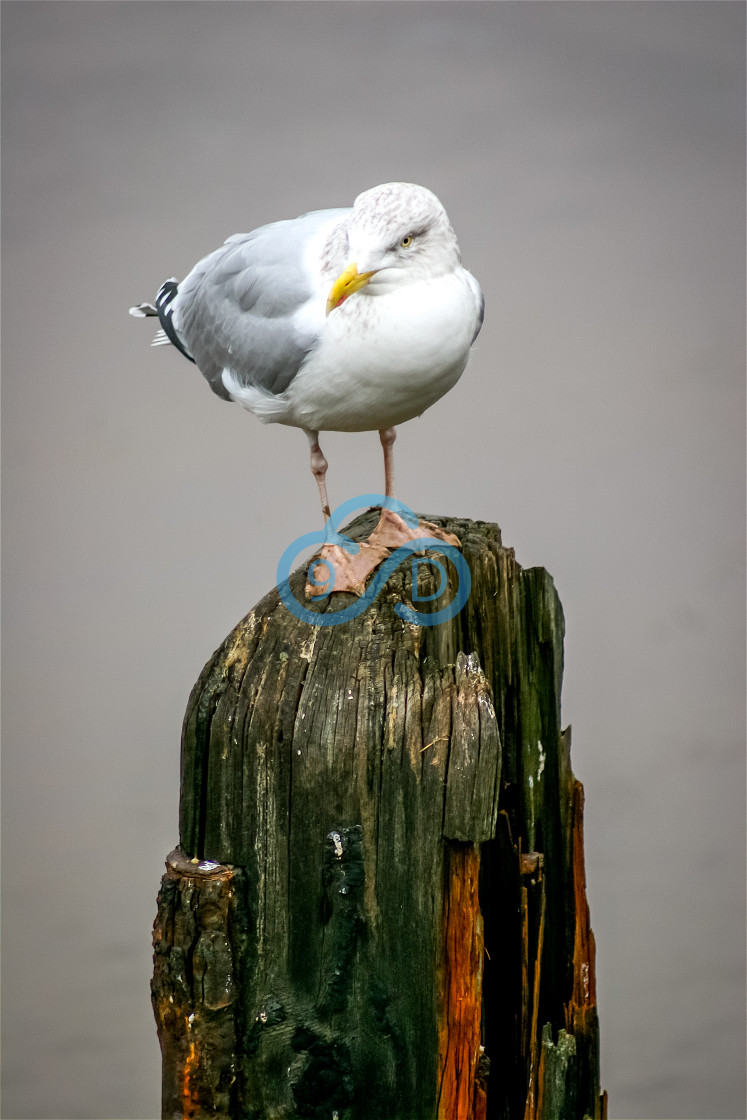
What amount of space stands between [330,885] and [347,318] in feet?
3.90

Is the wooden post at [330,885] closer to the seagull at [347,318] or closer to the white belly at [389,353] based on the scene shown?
the seagull at [347,318]

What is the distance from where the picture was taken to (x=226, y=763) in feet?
8.70

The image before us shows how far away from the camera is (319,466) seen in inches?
128

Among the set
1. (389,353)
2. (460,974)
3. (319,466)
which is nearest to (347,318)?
(389,353)

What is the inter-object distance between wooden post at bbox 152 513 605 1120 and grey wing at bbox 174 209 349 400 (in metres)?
0.64

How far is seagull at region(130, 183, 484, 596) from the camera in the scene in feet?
9.04

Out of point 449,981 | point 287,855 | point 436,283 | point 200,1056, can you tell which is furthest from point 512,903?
point 436,283

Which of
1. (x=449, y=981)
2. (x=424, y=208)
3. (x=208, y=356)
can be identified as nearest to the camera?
(x=449, y=981)

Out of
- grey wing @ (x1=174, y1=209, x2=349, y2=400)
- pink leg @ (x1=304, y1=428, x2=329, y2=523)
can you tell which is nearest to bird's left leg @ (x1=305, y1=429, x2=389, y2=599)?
pink leg @ (x1=304, y1=428, x2=329, y2=523)

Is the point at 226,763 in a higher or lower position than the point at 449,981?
higher

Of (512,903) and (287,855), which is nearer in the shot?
(287,855)

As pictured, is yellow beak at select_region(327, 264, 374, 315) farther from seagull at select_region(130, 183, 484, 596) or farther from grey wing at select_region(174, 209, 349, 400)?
grey wing at select_region(174, 209, 349, 400)

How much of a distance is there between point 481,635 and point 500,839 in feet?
1.48

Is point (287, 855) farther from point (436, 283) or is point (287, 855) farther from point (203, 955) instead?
point (436, 283)
